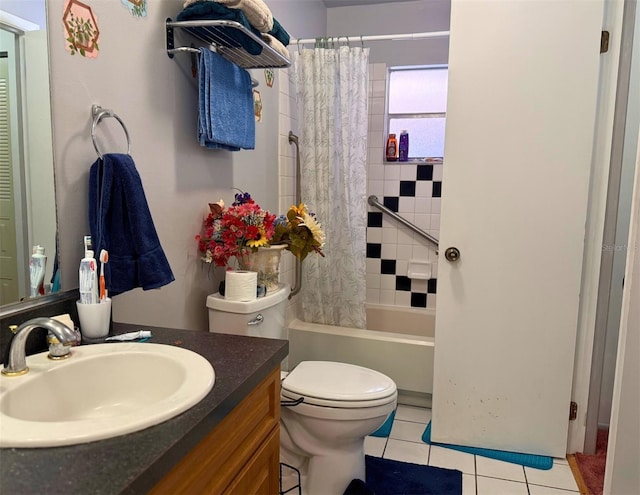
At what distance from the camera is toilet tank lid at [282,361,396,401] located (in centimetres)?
175

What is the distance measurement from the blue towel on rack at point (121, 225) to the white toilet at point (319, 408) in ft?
1.54

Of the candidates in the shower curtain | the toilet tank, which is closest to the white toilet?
the toilet tank

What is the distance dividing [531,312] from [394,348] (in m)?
0.77

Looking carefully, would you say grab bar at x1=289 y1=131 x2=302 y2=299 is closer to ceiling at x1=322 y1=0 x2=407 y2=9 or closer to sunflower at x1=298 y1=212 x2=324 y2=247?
sunflower at x1=298 y1=212 x2=324 y2=247

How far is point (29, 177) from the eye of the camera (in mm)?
1116

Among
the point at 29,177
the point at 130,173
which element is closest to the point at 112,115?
the point at 130,173

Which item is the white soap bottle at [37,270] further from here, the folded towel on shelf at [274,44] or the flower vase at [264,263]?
the folded towel on shelf at [274,44]

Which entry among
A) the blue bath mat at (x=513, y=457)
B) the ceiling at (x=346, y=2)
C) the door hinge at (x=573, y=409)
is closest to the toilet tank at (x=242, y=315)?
the blue bath mat at (x=513, y=457)

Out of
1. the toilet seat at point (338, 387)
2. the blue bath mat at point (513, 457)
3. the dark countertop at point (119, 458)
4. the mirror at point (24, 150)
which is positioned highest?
the mirror at point (24, 150)

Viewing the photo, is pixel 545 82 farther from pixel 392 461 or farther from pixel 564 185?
pixel 392 461

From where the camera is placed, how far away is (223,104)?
171 centimetres

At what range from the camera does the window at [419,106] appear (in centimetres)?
314

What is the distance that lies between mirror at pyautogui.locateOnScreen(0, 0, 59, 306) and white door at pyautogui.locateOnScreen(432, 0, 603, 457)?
1506 mm

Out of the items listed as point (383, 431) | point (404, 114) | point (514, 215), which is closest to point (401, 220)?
point (404, 114)
